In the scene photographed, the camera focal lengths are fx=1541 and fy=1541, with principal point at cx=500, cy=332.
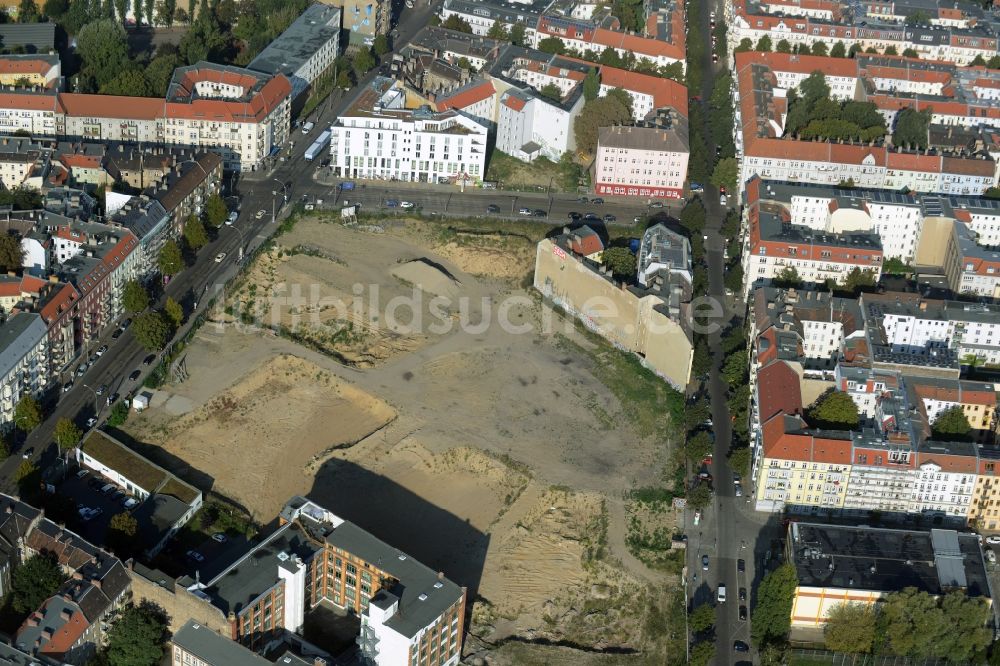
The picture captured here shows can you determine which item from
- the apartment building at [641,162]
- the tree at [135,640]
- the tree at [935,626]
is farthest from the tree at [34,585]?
the apartment building at [641,162]

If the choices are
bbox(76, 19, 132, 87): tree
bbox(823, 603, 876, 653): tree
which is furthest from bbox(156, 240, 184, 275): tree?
bbox(823, 603, 876, 653): tree

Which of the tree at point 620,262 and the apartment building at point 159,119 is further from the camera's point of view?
the apartment building at point 159,119

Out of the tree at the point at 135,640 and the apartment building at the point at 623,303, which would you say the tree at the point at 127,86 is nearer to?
the apartment building at the point at 623,303

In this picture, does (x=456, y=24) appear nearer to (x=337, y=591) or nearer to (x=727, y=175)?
(x=727, y=175)

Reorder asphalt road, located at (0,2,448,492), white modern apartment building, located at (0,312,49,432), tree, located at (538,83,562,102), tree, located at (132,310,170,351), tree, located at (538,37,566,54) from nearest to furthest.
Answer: white modern apartment building, located at (0,312,49,432) < asphalt road, located at (0,2,448,492) < tree, located at (132,310,170,351) < tree, located at (538,83,562,102) < tree, located at (538,37,566,54)

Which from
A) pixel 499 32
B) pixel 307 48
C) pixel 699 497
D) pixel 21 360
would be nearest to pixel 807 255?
pixel 699 497

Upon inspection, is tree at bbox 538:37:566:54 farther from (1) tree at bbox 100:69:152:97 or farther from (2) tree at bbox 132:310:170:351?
(2) tree at bbox 132:310:170:351

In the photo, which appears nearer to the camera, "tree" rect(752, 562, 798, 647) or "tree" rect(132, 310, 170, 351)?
"tree" rect(752, 562, 798, 647)
